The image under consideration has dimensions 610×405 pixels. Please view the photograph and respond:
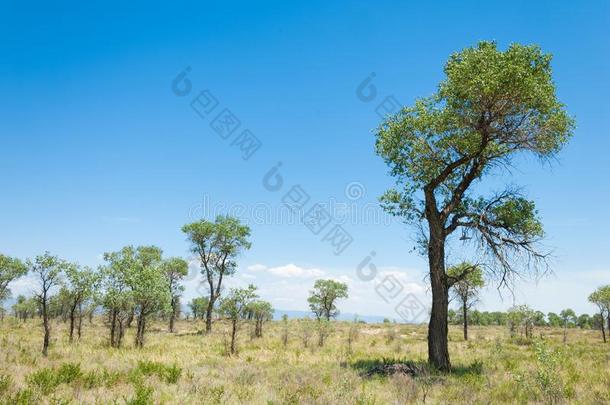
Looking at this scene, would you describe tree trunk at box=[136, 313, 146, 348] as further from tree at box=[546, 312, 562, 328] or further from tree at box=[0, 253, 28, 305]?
tree at box=[546, 312, 562, 328]

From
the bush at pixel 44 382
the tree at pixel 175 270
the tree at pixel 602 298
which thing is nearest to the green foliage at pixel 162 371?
the bush at pixel 44 382

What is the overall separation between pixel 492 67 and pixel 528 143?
3771 millimetres

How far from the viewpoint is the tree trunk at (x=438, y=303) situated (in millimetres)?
15875

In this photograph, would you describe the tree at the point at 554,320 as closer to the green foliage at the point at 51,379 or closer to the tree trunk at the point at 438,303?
the tree trunk at the point at 438,303

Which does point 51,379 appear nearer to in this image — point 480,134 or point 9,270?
point 480,134

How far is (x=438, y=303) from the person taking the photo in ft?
53.0

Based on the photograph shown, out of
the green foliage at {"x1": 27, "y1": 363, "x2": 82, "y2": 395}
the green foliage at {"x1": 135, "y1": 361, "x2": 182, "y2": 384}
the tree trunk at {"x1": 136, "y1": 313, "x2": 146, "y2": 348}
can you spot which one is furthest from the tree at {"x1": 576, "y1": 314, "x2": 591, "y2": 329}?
the green foliage at {"x1": 27, "y1": 363, "x2": 82, "y2": 395}

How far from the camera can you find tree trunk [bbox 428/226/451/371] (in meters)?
15.9

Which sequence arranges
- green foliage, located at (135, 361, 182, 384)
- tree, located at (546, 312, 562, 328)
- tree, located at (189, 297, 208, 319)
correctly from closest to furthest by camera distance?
green foliage, located at (135, 361, 182, 384), tree, located at (189, 297, 208, 319), tree, located at (546, 312, 562, 328)

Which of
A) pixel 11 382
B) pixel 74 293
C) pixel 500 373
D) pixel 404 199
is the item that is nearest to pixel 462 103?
pixel 404 199

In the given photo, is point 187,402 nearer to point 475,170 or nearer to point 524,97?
point 475,170

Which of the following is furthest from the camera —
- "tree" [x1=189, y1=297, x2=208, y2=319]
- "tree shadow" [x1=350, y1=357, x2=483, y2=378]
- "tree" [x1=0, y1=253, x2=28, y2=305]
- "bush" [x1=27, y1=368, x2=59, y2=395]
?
"tree" [x1=189, y1=297, x2=208, y2=319]

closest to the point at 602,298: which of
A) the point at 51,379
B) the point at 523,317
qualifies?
the point at 523,317

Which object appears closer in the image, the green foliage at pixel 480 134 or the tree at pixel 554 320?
the green foliage at pixel 480 134
